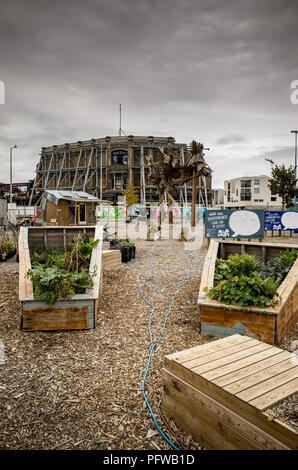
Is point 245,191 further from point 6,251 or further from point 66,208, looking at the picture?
point 6,251

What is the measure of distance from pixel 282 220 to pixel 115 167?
1376 inches

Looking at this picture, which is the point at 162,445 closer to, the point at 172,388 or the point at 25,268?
the point at 172,388

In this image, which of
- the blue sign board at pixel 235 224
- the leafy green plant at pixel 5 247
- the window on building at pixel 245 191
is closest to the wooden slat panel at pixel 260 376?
the blue sign board at pixel 235 224

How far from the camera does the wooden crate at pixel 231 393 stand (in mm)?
2027

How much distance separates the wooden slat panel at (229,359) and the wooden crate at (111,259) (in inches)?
256

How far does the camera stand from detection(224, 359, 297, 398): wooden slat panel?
7.42 ft

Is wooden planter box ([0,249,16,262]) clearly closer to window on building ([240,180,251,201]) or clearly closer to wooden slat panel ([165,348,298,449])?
wooden slat panel ([165,348,298,449])

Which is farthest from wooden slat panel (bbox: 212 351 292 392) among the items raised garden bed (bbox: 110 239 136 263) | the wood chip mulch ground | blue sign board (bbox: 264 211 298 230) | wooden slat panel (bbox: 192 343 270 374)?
blue sign board (bbox: 264 211 298 230)

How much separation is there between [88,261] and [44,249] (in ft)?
6.65

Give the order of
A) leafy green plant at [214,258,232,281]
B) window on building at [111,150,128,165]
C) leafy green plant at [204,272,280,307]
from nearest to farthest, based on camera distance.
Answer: leafy green plant at [204,272,280,307] < leafy green plant at [214,258,232,281] < window on building at [111,150,128,165]

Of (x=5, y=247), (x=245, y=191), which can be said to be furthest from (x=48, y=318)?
(x=245, y=191)

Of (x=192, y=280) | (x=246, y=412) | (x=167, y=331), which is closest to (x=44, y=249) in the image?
(x=192, y=280)
